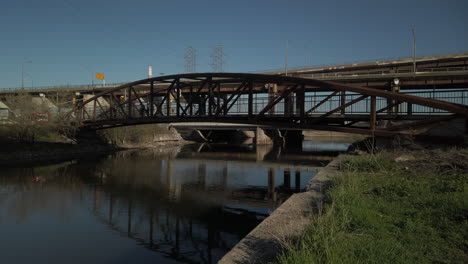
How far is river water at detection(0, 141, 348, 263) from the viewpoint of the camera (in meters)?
10.4

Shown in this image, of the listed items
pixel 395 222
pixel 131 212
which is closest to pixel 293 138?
pixel 131 212

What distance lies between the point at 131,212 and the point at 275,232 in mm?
9258

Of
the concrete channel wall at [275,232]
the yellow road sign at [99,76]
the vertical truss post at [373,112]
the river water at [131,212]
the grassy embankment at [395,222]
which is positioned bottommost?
the river water at [131,212]

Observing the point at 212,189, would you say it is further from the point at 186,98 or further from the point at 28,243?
the point at 186,98

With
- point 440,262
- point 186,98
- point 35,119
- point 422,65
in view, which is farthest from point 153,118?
point 422,65

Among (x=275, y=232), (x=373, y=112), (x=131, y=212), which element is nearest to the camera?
(x=275, y=232)

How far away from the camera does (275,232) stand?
731 centimetres

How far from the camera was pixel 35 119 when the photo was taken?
1362 inches

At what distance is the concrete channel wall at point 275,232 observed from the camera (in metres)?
6.19

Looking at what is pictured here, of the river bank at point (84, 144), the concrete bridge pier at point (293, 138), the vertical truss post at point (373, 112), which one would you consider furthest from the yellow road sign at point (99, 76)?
the vertical truss post at point (373, 112)

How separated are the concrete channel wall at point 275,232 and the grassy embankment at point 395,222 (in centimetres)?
45

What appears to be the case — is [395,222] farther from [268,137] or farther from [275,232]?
[268,137]

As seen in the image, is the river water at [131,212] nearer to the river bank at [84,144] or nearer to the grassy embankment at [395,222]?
the grassy embankment at [395,222]

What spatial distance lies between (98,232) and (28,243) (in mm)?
2143
